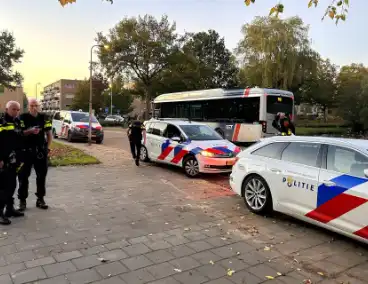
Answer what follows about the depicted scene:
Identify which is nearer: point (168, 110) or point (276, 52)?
point (168, 110)

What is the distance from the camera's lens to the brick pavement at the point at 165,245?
3719 mm

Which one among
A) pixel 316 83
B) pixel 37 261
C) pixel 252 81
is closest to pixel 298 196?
pixel 37 261

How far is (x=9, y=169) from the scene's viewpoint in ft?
17.0

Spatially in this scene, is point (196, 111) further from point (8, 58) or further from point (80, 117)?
point (8, 58)

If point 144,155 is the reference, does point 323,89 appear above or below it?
above

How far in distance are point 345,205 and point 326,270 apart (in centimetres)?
96

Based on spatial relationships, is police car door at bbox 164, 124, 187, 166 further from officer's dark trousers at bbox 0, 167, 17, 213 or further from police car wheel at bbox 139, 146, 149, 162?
officer's dark trousers at bbox 0, 167, 17, 213

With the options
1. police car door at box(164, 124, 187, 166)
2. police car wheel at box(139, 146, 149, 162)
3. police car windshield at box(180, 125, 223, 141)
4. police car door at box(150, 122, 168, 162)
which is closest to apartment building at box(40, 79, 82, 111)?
police car wheel at box(139, 146, 149, 162)

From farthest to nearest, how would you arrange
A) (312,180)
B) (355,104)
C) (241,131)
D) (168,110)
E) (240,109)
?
1. (355,104)
2. (168,110)
3. (240,109)
4. (241,131)
5. (312,180)

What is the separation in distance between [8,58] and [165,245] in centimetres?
4155

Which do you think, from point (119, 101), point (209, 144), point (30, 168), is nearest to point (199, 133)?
point (209, 144)

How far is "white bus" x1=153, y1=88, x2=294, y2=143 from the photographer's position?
55.0 feet

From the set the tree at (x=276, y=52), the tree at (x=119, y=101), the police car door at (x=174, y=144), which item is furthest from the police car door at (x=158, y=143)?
the tree at (x=119, y=101)

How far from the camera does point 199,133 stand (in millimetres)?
10180
